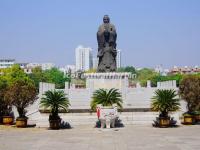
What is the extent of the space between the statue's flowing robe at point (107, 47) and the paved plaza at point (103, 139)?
12.4 metres

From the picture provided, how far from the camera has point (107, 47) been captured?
3444 centimetres

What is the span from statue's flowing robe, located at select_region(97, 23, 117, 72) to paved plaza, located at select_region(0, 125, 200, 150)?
1244 centimetres

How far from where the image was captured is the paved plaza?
1549 centimetres

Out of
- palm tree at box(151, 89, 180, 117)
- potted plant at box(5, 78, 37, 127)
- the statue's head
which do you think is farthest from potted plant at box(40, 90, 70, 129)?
the statue's head

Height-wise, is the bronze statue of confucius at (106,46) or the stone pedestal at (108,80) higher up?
the bronze statue of confucius at (106,46)

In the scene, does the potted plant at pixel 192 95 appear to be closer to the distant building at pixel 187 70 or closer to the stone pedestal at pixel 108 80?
the stone pedestal at pixel 108 80

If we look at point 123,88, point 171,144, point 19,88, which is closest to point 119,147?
point 171,144

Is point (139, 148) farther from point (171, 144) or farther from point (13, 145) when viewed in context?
point (13, 145)

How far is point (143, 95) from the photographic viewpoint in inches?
1292

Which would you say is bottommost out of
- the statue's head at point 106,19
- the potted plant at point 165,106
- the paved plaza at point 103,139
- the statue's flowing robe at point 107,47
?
the paved plaza at point 103,139

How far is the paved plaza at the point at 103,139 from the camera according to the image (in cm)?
1549

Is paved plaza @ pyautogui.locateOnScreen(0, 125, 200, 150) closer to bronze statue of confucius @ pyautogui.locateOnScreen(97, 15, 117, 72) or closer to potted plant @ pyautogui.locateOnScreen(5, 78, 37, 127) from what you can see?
potted plant @ pyautogui.locateOnScreen(5, 78, 37, 127)

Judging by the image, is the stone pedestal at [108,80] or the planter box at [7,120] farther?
the stone pedestal at [108,80]

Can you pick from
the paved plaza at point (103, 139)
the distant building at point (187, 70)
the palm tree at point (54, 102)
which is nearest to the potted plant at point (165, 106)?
the paved plaza at point (103, 139)
